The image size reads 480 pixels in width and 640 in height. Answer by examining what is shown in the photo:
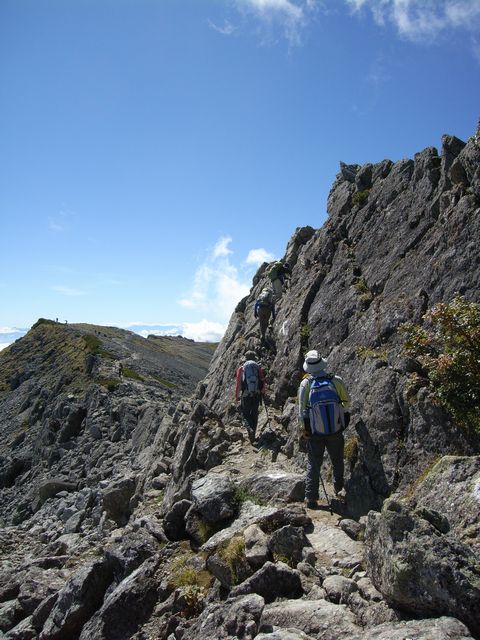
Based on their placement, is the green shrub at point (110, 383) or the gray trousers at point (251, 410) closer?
the gray trousers at point (251, 410)

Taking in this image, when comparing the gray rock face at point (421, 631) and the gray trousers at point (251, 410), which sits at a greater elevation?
the gray trousers at point (251, 410)

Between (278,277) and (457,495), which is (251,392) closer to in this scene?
(457,495)

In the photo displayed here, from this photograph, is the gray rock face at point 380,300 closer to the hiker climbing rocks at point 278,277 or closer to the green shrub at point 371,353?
A: the green shrub at point 371,353

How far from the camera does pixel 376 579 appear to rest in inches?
263

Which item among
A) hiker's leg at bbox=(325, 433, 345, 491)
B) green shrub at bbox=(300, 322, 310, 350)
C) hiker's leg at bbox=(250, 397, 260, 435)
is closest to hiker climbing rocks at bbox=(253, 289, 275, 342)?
green shrub at bbox=(300, 322, 310, 350)

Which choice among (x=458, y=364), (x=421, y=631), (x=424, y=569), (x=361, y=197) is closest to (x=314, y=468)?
(x=458, y=364)

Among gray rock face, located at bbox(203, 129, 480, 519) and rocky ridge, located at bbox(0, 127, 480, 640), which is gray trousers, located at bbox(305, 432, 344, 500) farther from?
gray rock face, located at bbox(203, 129, 480, 519)

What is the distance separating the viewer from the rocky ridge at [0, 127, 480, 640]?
250 inches

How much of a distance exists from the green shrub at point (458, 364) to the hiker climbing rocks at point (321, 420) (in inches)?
91.8

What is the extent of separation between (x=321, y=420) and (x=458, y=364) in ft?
11.6

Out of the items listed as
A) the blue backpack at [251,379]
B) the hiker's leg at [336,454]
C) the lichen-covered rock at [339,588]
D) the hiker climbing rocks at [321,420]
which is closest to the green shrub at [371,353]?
the hiker climbing rocks at [321,420]

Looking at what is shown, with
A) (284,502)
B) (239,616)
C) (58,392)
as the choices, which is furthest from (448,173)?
(58,392)

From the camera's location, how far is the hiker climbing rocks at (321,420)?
38.8 feet

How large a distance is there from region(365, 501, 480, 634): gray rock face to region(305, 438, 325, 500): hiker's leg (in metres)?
5.10
